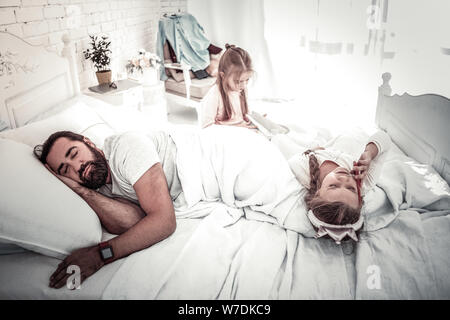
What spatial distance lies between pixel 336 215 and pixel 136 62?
5.98 ft

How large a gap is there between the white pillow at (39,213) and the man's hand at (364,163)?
31.2 inches

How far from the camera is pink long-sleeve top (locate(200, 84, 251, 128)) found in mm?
1651

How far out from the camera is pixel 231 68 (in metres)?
1.61

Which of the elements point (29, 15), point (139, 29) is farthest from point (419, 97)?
point (139, 29)

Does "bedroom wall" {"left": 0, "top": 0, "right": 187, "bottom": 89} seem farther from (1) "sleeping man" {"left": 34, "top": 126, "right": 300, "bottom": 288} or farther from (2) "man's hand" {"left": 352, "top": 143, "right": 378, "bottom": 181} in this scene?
(2) "man's hand" {"left": 352, "top": 143, "right": 378, "bottom": 181}

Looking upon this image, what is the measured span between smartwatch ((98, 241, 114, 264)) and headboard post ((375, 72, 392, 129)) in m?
1.15

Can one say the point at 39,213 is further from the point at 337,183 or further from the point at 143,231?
the point at 337,183

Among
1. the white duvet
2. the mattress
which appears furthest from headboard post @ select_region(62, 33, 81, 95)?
the mattress

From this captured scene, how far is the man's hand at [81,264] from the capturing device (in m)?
0.86

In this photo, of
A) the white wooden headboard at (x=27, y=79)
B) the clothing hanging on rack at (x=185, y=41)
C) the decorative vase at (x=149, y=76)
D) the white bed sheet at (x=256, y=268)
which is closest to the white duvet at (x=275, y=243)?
the white bed sheet at (x=256, y=268)

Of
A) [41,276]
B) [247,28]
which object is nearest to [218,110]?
[247,28]

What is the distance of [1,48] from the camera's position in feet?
4.20
